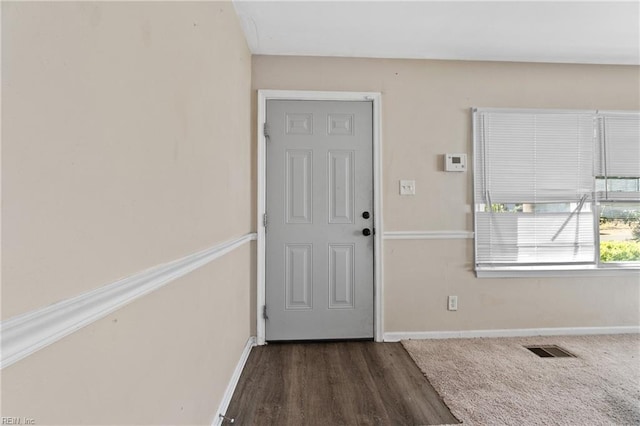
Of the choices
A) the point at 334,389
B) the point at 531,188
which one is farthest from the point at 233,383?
the point at 531,188

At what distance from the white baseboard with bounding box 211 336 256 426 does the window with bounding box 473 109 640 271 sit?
201 centimetres

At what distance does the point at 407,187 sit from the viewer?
255cm

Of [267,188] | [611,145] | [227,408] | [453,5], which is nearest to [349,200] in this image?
[267,188]

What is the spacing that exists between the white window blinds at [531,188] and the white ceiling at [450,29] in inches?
20.4

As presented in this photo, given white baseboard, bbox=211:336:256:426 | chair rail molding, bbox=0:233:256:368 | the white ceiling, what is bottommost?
white baseboard, bbox=211:336:256:426

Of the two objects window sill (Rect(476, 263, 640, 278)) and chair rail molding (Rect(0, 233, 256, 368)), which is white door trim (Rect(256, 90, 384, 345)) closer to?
window sill (Rect(476, 263, 640, 278))

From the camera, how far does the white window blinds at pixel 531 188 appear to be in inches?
101

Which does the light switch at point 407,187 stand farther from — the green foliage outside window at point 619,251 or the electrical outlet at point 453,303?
the green foliage outside window at point 619,251

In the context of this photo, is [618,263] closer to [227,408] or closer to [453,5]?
[453,5]

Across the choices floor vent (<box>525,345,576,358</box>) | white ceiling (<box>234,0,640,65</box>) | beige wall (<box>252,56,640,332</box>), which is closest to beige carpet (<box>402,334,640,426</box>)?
floor vent (<box>525,345,576,358</box>)

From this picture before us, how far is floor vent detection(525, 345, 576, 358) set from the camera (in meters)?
2.26

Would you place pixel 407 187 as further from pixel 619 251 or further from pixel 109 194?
pixel 109 194


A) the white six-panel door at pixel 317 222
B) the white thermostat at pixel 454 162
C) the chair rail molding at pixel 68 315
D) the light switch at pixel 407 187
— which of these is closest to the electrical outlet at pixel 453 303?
the white six-panel door at pixel 317 222

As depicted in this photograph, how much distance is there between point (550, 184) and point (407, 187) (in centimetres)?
124
